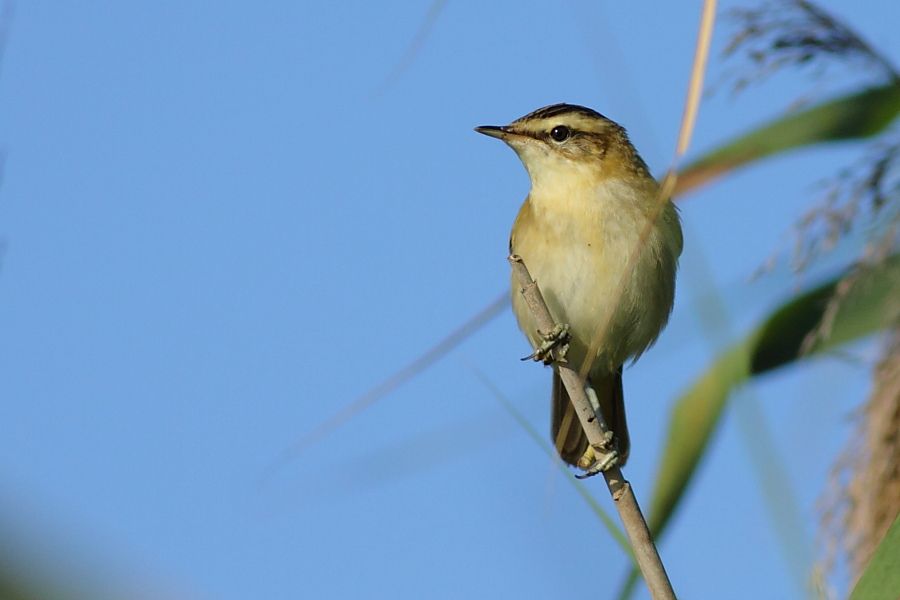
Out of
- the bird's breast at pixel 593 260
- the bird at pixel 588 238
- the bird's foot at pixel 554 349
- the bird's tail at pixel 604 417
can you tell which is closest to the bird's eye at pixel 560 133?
the bird at pixel 588 238

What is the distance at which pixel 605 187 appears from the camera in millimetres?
3404

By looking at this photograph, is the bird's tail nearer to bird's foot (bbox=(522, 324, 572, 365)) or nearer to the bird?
the bird

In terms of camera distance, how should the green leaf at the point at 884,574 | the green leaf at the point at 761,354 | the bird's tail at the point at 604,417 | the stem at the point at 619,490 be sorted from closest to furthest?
the green leaf at the point at 884,574 < the stem at the point at 619,490 < the green leaf at the point at 761,354 < the bird's tail at the point at 604,417

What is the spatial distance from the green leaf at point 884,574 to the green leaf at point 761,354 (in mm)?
686

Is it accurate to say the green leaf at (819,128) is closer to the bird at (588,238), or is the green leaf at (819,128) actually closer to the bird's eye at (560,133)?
the bird at (588,238)

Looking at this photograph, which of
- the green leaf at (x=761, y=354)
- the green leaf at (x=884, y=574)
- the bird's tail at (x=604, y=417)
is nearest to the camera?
the green leaf at (x=884, y=574)

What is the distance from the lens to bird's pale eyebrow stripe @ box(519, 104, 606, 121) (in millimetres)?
3590

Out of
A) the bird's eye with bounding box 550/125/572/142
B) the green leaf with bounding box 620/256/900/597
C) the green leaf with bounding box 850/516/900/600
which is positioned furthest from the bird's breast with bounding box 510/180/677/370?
the green leaf with bounding box 850/516/900/600

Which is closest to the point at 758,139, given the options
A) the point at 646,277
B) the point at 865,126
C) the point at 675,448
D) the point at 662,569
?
the point at 865,126

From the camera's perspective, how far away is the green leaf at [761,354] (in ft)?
7.17

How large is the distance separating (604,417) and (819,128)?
1.63 metres

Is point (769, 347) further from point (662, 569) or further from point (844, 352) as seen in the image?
point (662, 569)

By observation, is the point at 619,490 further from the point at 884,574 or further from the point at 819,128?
the point at 819,128

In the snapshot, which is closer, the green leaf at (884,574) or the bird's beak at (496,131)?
the green leaf at (884,574)
